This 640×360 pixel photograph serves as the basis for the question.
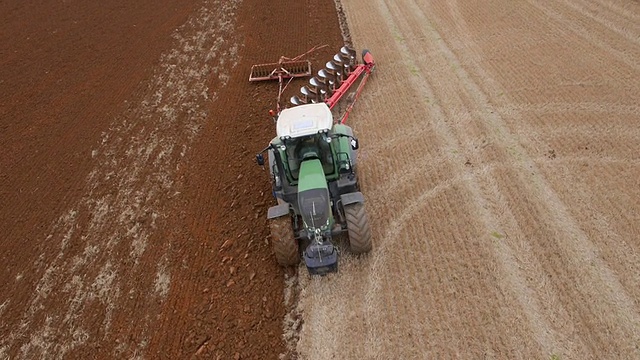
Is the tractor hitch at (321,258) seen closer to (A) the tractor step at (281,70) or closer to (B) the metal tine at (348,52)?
(A) the tractor step at (281,70)

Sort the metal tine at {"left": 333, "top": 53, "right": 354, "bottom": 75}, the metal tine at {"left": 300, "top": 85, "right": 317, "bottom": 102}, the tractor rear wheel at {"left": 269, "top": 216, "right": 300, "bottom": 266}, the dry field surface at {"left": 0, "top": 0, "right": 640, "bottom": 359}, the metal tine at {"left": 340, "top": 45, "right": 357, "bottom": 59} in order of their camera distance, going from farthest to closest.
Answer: the metal tine at {"left": 340, "top": 45, "right": 357, "bottom": 59} → the metal tine at {"left": 333, "top": 53, "right": 354, "bottom": 75} → the metal tine at {"left": 300, "top": 85, "right": 317, "bottom": 102} → the tractor rear wheel at {"left": 269, "top": 216, "right": 300, "bottom": 266} → the dry field surface at {"left": 0, "top": 0, "right": 640, "bottom": 359}

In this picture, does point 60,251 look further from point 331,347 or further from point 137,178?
point 331,347

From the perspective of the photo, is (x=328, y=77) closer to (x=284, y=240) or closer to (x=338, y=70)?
(x=338, y=70)

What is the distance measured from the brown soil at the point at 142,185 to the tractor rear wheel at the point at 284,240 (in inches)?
16.3

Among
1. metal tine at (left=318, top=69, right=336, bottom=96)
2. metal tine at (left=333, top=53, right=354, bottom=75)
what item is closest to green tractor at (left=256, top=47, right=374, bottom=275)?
metal tine at (left=318, top=69, right=336, bottom=96)

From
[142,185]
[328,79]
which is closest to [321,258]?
[142,185]

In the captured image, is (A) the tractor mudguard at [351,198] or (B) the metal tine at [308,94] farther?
(B) the metal tine at [308,94]

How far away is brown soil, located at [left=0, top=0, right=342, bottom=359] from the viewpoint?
6242 millimetres

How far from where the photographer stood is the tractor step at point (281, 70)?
11195 millimetres

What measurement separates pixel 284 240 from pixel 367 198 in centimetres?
205

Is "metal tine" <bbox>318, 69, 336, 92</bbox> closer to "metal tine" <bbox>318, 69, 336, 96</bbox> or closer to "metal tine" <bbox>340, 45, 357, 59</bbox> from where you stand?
"metal tine" <bbox>318, 69, 336, 96</bbox>

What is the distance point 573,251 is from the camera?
20.8 ft

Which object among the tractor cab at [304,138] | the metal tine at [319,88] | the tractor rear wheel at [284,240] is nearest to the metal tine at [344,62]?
the metal tine at [319,88]

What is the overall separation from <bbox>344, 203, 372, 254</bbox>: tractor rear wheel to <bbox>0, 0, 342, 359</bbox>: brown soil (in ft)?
4.12
